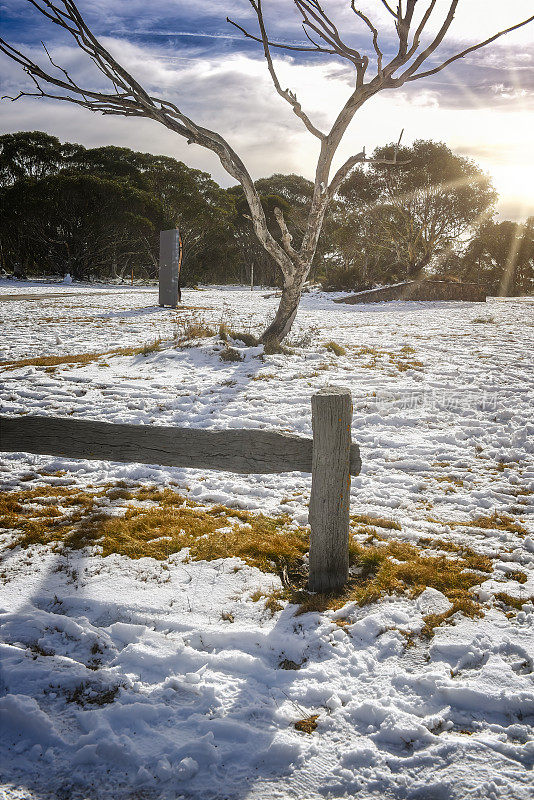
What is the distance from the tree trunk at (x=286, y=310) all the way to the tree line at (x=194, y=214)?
19.5 meters

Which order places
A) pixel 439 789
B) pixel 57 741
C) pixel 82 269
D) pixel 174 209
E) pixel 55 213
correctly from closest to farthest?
pixel 439 789 → pixel 57 741 → pixel 55 213 → pixel 82 269 → pixel 174 209

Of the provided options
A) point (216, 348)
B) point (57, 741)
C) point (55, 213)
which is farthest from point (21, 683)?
point (55, 213)

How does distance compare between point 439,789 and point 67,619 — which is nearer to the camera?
point 439,789

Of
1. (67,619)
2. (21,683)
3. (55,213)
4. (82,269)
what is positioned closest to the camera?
(21,683)

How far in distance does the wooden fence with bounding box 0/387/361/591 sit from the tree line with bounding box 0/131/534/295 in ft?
85.2

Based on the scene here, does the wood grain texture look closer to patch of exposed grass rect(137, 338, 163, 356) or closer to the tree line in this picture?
patch of exposed grass rect(137, 338, 163, 356)

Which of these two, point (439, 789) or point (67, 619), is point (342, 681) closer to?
point (439, 789)

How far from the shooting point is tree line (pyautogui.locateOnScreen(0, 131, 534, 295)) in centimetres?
2759

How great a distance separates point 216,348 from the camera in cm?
871

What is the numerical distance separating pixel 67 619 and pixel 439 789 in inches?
72.3

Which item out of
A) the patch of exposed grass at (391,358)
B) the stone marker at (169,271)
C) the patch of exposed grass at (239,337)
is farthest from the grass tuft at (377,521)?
the stone marker at (169,271)

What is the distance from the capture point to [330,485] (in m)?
2.60

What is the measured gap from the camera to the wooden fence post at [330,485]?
2.55 m

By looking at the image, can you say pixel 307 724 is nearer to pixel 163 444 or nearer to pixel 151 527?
pixel 163 444
